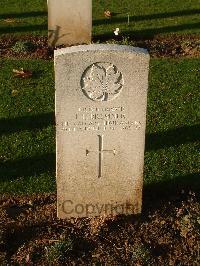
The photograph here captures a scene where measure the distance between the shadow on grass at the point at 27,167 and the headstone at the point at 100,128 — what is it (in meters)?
1.19

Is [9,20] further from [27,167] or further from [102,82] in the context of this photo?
[102,82]

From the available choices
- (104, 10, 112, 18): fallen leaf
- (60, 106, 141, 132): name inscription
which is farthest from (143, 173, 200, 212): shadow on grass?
(104, 10, 112, 18): fallen leaf

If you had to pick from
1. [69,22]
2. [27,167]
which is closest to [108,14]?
[69,22]

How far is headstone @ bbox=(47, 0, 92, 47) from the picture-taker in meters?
10.0

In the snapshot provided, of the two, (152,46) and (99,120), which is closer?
(99,120)

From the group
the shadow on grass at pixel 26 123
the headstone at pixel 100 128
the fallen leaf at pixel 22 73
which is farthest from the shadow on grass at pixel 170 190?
the fallen leaf at pixel 22 73

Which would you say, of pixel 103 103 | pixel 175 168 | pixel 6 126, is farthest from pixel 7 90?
pixel 103 103

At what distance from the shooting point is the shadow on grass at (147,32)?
11.1 meters

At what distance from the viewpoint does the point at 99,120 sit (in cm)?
523

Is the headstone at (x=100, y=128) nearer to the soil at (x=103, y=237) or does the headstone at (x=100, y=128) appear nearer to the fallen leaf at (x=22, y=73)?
the soil at (x=103, y=237)

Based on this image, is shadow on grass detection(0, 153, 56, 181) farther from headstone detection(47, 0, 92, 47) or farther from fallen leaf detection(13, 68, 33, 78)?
headstone detection(47, 0, 92, 47)

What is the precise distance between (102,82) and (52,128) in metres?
2.90

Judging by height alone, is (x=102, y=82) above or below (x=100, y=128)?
above

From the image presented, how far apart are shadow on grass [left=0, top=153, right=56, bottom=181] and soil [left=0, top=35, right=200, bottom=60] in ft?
11.4
